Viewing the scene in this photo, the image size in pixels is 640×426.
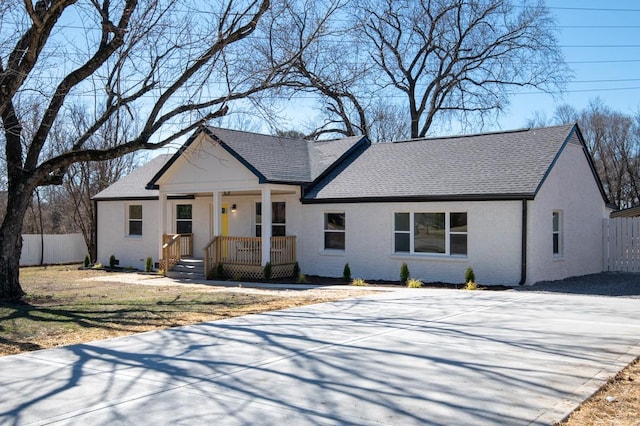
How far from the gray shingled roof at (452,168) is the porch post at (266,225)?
4.92 feet

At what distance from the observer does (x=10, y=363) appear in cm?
830

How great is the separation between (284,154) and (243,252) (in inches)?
175

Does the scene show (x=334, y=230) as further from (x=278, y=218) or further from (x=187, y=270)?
(x=187, y=270)

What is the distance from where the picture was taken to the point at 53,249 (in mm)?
32281

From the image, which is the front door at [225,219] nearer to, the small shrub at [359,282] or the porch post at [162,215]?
the porch post at [162,215]

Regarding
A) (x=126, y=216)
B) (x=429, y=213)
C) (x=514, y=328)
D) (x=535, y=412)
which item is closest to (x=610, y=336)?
(x=514, y=328)

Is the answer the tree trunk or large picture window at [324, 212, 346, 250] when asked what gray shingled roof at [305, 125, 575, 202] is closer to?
large picture window at [324, 212, 346, 250]

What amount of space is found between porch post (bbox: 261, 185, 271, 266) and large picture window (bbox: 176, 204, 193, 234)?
6.17 meters

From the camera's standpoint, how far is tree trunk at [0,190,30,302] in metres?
15.0

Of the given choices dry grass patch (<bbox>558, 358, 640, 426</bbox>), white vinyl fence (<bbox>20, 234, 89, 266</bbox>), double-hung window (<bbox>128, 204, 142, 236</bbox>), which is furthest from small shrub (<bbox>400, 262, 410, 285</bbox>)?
white vinyl fence (<bbox>20, 234, 89, 266</bbox>)

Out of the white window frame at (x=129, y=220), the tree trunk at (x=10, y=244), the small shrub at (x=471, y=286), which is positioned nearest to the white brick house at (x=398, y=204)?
the small shrub at (x=471, y=286)

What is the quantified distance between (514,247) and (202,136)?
11248 mm

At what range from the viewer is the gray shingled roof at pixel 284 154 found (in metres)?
22.0

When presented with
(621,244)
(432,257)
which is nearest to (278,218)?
(432,257)
